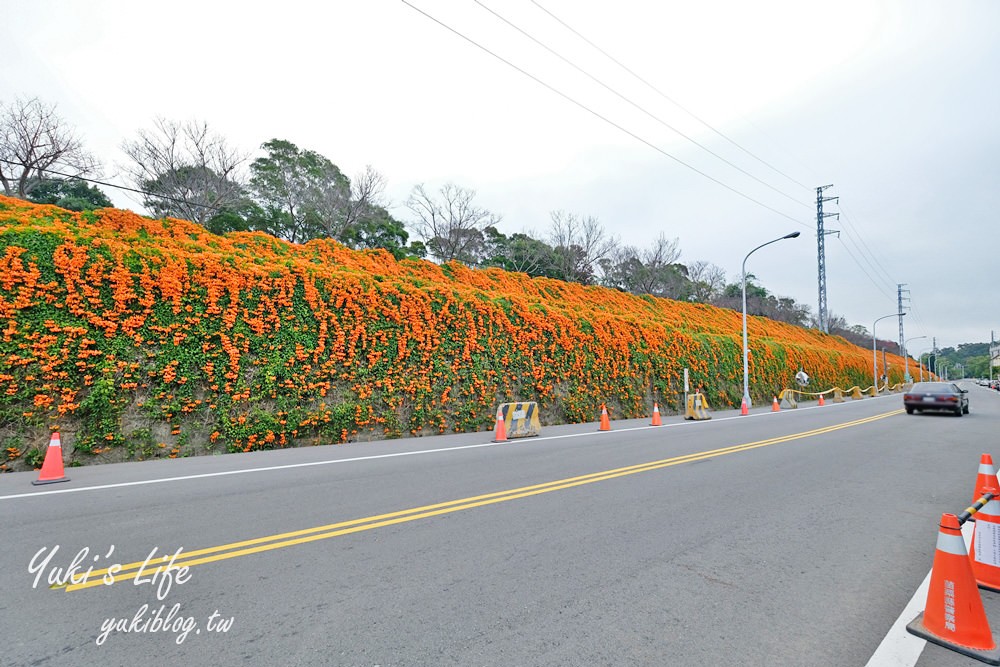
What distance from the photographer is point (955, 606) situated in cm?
276

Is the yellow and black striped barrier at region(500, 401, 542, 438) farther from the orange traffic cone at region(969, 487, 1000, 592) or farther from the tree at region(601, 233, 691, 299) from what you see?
the tree at region(601, 233, 691, 299)

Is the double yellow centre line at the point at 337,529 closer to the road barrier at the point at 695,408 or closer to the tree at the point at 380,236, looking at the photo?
the road barrier at the point at 695,408

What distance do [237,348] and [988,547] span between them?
11.9 metres

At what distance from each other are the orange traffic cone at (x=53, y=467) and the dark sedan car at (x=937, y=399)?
2609 centimetres

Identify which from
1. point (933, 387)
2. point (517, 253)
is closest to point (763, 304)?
point (517, 253)

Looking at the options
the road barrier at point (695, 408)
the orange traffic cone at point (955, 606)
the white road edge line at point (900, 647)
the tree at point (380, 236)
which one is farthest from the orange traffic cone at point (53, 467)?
the tree at point (380, 236)

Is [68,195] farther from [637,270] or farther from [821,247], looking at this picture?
[821,247]

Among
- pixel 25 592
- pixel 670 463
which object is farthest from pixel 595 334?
pixel 25 592

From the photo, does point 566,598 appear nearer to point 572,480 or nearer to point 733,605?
point 733,605

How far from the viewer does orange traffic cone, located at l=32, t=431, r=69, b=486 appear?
278 inches

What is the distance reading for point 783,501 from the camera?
592 cm

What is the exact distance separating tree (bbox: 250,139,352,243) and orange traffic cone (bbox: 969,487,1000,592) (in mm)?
34186

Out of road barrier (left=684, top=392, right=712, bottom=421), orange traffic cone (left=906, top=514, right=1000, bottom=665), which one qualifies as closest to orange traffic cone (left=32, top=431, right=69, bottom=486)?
orange traffic cone (left=906, top=514, right=1000, bottom=665)

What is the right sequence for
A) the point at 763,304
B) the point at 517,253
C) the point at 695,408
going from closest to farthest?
the point at 695,408 → the point at 517,253 → the point at 763,304
